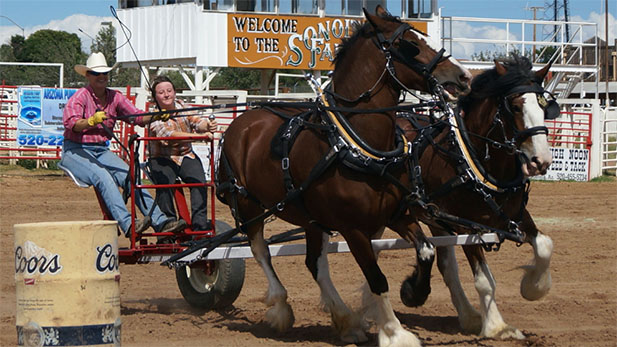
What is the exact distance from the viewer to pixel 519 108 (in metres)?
6.64

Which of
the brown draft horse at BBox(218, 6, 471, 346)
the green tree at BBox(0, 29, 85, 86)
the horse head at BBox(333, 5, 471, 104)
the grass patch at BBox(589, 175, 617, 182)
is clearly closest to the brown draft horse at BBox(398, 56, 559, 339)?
the brown draft horse at BBox(218, 6, 471, 346)

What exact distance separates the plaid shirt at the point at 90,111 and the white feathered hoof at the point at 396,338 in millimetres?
2948

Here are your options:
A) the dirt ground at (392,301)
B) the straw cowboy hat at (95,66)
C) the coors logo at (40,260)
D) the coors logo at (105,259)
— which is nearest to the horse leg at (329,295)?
the dirt ground at (392,301)

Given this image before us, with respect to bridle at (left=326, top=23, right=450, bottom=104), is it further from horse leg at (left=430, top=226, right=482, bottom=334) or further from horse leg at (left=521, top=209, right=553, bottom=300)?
horse leg at (left=430, top=226, right=482, bottom=334)

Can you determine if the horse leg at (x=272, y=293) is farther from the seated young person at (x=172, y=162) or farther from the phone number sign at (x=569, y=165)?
the phone number sign at (x=569, y=165)

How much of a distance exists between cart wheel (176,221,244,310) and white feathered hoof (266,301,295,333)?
2.83ft

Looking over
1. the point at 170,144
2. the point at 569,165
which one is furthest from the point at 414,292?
the point at 569,165

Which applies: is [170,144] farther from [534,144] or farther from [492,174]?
[534,144]

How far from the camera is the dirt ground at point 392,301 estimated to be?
23.0 ft

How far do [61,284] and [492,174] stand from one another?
354 cm

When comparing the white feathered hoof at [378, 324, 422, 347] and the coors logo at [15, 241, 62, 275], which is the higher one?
the coors logo at [15, 241, 62, 275]

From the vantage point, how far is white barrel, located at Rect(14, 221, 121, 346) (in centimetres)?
486

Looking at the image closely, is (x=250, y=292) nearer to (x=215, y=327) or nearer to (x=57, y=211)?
(x=215, y=327)

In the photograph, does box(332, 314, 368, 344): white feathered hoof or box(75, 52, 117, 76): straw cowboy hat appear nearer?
box(332, 314, 368, 344): white feathered hoof
